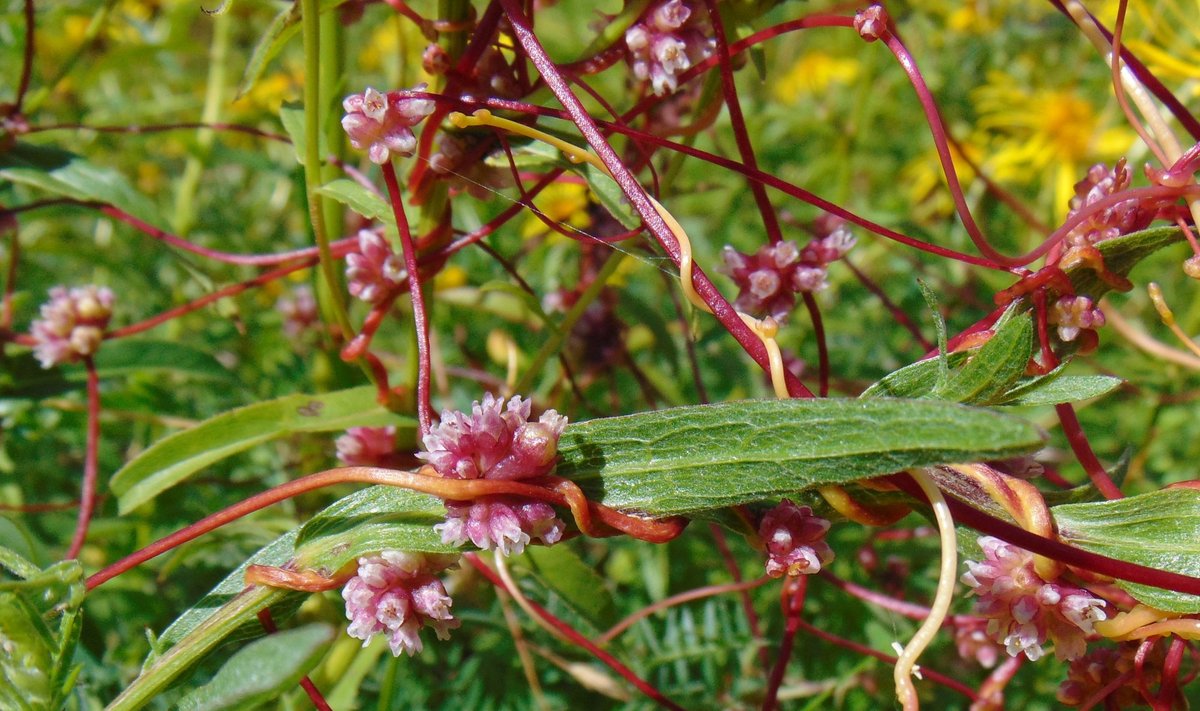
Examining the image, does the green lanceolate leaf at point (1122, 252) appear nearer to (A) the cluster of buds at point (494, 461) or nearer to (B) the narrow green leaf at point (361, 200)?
(A) the cluster of buds at point (494, 461)

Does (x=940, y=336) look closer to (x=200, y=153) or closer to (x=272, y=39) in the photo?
(x=272, y=39)

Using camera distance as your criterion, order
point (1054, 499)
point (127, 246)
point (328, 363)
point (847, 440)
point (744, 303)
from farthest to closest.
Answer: point (127, 246) → point (328, 363) → point (744, 303) → point (1054, 499) → point (847, 440)

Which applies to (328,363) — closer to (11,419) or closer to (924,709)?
(11,419)

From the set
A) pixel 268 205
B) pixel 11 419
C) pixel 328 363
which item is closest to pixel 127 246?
pixel 268 205

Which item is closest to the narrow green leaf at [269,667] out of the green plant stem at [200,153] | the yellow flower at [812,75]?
the green plant stem at [200,153]

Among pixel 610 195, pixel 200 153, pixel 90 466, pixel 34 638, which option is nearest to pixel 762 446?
pixel 610 195
